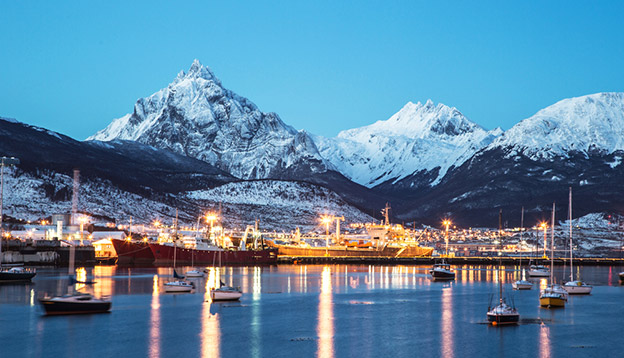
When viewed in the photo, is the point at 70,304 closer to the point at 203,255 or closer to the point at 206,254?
the point at 203,255

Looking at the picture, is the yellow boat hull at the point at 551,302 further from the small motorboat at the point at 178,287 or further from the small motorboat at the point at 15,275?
the small motorboat at the point at 15,275

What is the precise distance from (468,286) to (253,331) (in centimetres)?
5655

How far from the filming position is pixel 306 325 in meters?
67.2

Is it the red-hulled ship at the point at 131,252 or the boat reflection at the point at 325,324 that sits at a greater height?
the red-hulled ship at the point at 131,252

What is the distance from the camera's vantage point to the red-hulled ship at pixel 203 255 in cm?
Result: 16825

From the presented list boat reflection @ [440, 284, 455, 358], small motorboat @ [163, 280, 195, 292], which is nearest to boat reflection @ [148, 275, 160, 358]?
small motorboat @ [163, 280, 195, 292]

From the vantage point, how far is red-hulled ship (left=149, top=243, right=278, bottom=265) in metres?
168

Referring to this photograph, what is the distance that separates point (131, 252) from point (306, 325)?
107 meters

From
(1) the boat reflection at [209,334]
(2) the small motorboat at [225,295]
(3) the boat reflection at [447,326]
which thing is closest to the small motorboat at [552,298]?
(3) the boat reflection at [447,326]

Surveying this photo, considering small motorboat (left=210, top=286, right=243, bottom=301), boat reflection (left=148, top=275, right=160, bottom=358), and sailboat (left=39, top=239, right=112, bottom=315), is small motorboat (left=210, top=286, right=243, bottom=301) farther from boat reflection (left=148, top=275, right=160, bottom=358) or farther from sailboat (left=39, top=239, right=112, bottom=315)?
sailboat (left=39, top=239, right=112, bottom=315)

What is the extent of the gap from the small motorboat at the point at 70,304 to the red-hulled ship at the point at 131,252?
96.7m

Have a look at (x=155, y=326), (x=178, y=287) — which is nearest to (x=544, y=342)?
(x=155, y=326)

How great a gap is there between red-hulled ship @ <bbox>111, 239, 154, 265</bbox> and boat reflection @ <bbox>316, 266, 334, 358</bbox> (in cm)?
7260

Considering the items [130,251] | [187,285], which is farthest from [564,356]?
[130,251]
